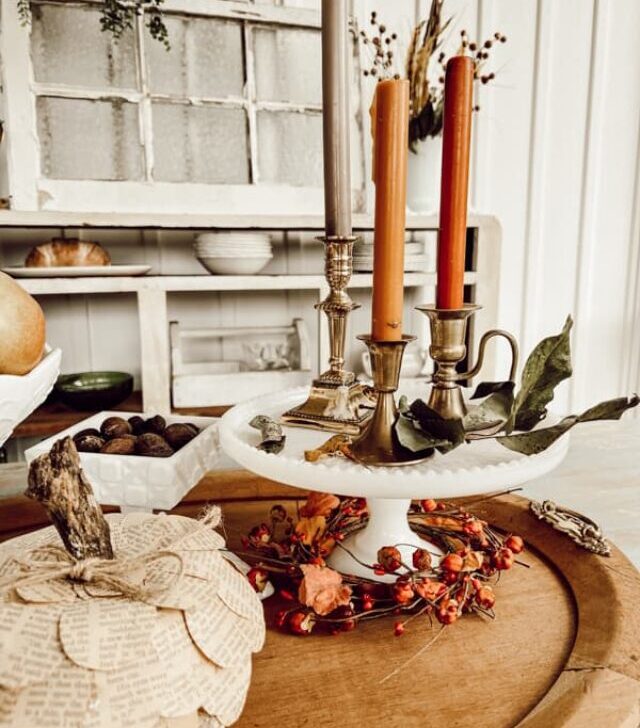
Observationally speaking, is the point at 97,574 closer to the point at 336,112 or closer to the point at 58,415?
the point at 336,112

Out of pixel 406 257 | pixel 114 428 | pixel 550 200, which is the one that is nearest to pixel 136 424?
pixel 114 428

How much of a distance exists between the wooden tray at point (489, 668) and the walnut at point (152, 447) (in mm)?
188

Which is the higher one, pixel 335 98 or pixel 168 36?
pixel 168 36

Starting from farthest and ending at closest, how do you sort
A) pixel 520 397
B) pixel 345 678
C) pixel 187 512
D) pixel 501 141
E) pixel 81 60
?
pixel 501 141
pixel 81 60
pixel 187 512
pixel 520 397
pixel 345 678

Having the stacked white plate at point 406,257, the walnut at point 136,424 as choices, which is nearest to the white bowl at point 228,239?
the stacked white plate at point 406,257

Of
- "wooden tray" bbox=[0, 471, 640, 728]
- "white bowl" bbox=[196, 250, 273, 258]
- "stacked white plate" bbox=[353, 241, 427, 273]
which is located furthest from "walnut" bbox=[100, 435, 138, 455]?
"stacked white plate" bbox=[353, 241, 427, 273]

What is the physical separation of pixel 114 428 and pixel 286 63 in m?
1.16

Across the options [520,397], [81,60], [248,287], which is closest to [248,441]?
[520,397]

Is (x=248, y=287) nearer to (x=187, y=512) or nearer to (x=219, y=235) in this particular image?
(x=219, y=235)

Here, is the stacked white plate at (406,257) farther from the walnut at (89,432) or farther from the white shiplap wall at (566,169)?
the walnut at (89,432)

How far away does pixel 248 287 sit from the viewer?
4.52ft

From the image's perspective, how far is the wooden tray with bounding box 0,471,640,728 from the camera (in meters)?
0.36

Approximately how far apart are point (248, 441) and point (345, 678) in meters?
0.23

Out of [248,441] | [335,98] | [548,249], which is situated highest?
[335,98]
